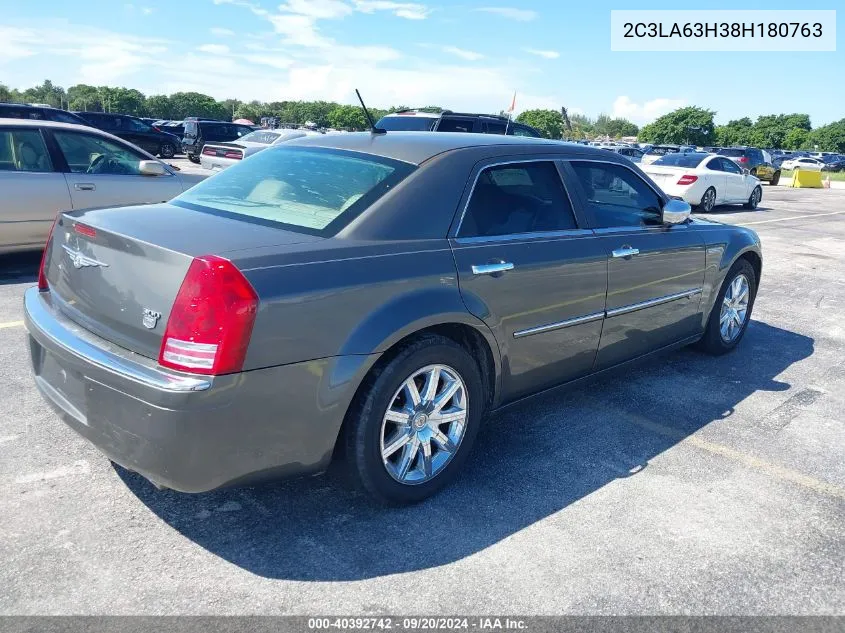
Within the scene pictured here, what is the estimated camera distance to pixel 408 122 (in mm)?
13453

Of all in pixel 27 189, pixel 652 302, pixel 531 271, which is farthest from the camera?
pixel 27 189

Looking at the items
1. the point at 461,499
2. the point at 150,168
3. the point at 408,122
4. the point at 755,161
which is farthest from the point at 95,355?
the point at 755,161

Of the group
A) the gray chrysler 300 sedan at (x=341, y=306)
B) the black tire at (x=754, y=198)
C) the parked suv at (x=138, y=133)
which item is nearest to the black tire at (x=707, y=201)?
the black tire at (x=754, y=198)

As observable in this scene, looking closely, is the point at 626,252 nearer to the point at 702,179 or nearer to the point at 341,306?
the point at 341,306

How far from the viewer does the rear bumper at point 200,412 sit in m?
2.45

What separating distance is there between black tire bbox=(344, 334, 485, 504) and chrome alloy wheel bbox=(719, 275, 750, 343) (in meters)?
3.11

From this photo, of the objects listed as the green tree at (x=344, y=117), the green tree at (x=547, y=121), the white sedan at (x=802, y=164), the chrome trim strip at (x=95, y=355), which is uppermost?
the green tree at (x=344, y=117)

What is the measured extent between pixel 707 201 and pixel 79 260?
16658 mm

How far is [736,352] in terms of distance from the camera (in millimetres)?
5820

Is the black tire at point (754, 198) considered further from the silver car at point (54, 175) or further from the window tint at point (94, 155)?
the window tint at point (94, 155)

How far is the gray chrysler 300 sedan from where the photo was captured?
2.51 m

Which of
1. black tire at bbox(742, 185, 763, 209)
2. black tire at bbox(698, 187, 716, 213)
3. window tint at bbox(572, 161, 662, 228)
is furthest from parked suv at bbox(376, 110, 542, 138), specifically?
black tire at bbox(742, 185, 763, 209)

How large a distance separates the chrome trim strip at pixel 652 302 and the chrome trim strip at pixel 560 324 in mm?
121

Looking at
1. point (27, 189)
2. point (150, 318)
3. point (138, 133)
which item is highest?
point (138, 133)
